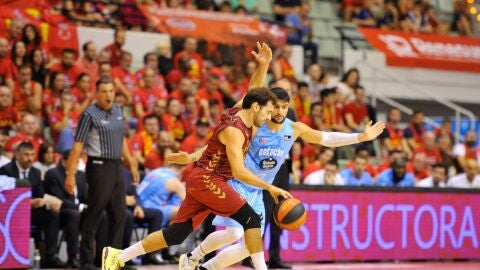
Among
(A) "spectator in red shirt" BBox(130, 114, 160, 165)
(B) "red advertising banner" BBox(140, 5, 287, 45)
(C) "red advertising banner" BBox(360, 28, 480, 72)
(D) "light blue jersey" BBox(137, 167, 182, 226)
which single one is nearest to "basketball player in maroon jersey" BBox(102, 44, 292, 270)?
(D) "light blue jersey" BBox(137, 167, 182, 226)

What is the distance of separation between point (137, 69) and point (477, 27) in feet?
33.4

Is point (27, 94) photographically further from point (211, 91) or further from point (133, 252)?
point (133, 252)

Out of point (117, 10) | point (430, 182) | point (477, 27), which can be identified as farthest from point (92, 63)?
point (477, 27)

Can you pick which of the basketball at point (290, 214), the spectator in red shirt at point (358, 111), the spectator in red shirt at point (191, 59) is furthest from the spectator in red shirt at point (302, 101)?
the basketball at point (290, 214)

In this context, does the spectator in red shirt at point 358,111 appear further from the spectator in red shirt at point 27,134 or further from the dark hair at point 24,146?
the dark hair at point 24,146

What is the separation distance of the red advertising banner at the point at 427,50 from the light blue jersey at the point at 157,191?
369 inches

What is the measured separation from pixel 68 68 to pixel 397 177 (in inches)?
228

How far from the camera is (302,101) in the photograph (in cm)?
1981

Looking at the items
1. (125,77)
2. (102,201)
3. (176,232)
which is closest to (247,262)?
(102,201)

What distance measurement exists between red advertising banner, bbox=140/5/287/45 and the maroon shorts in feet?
33.1

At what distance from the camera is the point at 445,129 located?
21391 mm

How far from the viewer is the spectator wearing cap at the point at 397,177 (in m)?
17.5

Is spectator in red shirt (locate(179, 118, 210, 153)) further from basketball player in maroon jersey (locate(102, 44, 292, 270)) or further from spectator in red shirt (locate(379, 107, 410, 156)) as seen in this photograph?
basketball player in maroon jersey (locate(102, 44, 292, 270))

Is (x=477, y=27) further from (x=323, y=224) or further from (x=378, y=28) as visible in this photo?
(x=323, y=224)
